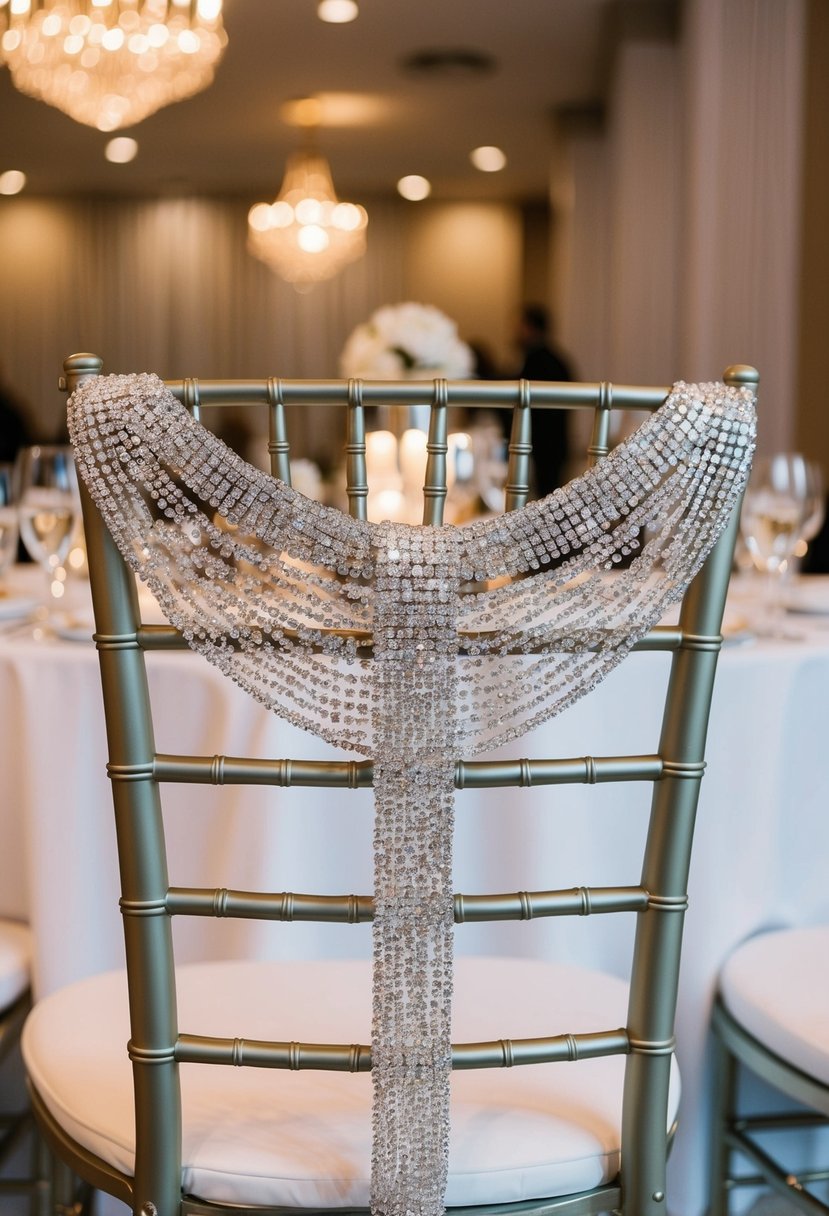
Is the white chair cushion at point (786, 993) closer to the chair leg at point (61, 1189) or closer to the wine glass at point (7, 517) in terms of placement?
the chair leg at point (61, 1189)

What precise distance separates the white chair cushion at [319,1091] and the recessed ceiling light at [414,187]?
33.6 feet

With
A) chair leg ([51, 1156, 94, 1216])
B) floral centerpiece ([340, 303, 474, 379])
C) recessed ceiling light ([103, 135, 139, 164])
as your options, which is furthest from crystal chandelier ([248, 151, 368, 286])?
chair leg ([51, 1156, 94, 1216])

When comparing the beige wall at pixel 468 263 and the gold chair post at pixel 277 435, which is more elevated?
the beige wall at pixel 468 263

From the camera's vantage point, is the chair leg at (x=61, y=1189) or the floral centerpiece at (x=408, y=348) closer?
the chair leg at (x=61, y=1189)

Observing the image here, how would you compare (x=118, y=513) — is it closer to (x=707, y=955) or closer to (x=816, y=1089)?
(x=816, y=1089)

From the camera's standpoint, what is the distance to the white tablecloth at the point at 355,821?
141cm

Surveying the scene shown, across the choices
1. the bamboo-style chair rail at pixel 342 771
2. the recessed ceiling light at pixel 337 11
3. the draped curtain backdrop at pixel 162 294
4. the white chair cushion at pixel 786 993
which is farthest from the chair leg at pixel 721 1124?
the draped curtain backdrop at pixel 162 294

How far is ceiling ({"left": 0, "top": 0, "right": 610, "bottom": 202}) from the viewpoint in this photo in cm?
679

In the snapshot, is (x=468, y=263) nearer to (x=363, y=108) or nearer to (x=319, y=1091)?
(x=363, y=108)

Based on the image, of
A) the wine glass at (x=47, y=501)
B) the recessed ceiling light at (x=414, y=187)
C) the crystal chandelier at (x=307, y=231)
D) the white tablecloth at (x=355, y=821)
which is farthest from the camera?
the recessed ceiling light at (x=414, y=187)

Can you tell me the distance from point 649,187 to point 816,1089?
21.0 feet

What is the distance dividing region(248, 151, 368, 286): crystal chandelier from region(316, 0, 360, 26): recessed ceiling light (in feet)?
3.31

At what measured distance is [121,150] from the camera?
972 centimetres

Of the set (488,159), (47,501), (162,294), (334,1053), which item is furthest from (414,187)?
(334,1053)
